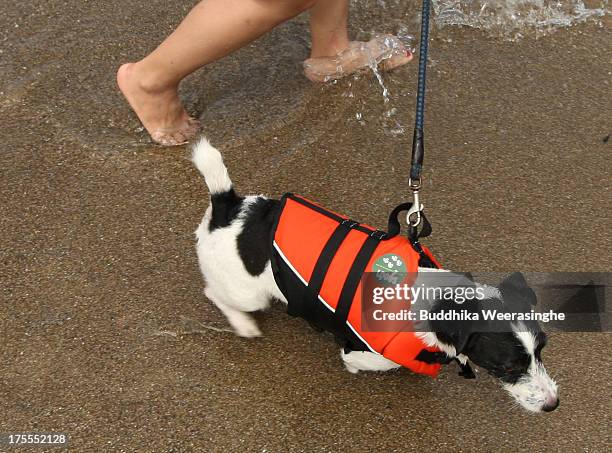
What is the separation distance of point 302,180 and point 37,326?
124 cm

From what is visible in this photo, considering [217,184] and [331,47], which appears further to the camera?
[331,47]

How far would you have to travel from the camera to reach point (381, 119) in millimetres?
2850

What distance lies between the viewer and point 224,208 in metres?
1.99

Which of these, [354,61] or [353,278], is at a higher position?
[354,61]

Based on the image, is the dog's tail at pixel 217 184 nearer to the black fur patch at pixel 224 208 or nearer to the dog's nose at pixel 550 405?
the black fur patch at pixel 224 208

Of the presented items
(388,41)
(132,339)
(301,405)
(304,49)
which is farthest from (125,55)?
(301,405)

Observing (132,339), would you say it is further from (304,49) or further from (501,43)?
(501,43)

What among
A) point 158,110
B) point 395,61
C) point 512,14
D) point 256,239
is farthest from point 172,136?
point 512,14

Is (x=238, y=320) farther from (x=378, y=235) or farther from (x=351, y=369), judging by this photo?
(x=378, y=235)

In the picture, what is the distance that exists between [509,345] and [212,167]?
1.09 meters

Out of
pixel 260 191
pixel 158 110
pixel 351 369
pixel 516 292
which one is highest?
pixel 158 110

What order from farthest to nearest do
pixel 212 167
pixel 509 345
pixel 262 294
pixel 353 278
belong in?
1. pixel 262 294
2. pixel 212 167
3. pixel 353 278
4. pixel 509 345

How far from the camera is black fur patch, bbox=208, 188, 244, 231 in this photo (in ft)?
6.51

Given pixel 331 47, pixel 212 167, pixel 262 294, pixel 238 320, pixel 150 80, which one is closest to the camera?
pixel 212 167
